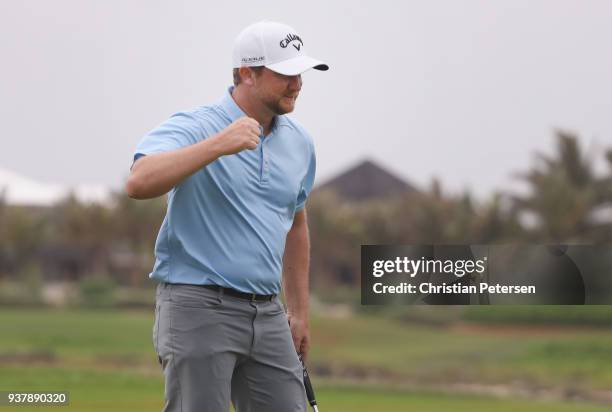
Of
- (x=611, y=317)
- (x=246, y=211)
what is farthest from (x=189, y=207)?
(x=611, y=317)

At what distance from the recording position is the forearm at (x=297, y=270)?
17.0 ft

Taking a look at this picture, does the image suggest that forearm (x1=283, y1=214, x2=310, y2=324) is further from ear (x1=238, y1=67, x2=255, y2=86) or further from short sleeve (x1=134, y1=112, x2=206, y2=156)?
short sleeve (x1=134, y1=112, x2=206, y2=156)

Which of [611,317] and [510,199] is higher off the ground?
[510,199]

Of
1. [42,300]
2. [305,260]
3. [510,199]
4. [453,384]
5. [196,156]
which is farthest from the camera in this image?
[42,300]

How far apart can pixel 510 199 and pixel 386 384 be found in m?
9.54

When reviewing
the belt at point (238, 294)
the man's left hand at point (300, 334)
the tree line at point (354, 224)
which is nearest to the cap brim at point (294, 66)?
the belt at point (238, 294)

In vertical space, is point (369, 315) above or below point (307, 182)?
above

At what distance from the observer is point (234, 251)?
449 centimetres

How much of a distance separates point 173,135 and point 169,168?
31 cm

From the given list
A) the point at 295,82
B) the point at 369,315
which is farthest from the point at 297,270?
the point at 369,315

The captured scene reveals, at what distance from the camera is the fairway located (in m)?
23.7

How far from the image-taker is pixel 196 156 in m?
4.03

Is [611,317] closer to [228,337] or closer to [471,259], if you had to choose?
[471,259]

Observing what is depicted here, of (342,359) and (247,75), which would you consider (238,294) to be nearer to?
(247,75)
